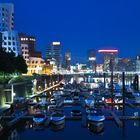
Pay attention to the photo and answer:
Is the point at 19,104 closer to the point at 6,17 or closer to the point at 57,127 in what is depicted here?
the point at 57,127

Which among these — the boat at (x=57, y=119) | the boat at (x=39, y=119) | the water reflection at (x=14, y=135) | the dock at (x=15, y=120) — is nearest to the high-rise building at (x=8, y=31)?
the dock at (x=15, y=120)

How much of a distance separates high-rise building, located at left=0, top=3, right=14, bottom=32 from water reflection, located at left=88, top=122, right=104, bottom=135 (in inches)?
3180

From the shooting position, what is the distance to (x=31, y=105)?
6419 centimetres

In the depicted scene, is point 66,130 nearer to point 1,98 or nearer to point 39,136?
point 39,136

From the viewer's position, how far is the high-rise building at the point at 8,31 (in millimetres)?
118000

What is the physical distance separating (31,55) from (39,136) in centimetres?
12437

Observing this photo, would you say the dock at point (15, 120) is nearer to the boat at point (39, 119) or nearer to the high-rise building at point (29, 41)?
the boat at point (39, 119)

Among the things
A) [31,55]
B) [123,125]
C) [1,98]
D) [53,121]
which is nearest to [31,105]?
[1,98]

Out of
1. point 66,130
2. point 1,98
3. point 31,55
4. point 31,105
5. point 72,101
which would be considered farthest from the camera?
point 31,55

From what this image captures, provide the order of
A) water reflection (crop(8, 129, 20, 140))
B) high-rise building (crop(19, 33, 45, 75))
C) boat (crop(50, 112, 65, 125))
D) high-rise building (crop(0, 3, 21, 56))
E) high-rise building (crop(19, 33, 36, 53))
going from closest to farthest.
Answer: water reflection (crop(8, 129, 20, 140)) → boat (crop(50, 112, 65, 125)) → high-rise building (crop(0, 3, 21, 56)) → high-rise building (crop(19, 33, 45, 75)) → high-rise building (crop(19, 33, 36, 53))

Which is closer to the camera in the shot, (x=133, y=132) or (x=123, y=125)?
(x=133, y=132)

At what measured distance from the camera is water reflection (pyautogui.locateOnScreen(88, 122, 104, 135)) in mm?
43656

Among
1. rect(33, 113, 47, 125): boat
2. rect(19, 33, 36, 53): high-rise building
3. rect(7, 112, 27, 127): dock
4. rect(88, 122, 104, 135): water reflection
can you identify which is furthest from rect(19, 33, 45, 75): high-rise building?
rect(88, 122, 104, 135): water reflection

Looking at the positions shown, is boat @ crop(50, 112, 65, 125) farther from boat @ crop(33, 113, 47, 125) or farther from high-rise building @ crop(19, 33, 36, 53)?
high-rise building @ crop(19, 33, 36, 53)
